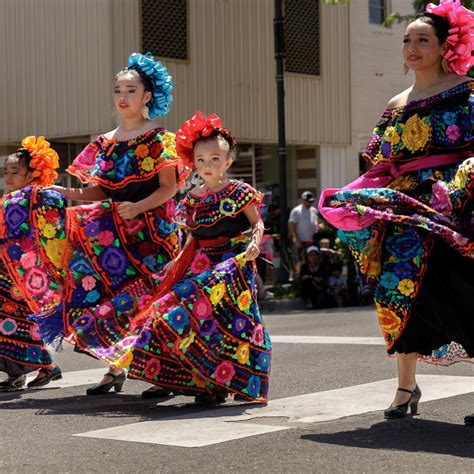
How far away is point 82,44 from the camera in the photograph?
68.3 feet

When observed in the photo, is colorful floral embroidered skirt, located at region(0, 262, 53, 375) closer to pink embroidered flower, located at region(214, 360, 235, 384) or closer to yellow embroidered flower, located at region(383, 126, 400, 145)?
pink embroidered flower, located at region(214, 360, 235, 384)

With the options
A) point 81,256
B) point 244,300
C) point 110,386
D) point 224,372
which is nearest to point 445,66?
point 244,300

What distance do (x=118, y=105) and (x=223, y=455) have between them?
3029 millimetres

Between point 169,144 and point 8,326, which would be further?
point 8,326

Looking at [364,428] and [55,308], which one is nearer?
[364,428]

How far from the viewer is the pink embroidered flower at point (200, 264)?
6.81 m

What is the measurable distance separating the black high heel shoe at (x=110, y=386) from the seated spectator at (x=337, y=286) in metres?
9.76

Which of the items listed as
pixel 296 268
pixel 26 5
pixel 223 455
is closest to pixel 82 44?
pixel 26 5

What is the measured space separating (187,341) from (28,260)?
58.4 inches

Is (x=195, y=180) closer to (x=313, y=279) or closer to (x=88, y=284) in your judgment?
(x=88, y=284)

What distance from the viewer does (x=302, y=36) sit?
77.9ft

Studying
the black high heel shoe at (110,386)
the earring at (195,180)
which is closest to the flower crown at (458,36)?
the earring at (195,180)

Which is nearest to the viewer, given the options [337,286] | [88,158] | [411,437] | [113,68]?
[411,437]

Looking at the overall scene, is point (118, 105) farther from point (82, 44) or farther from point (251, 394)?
point (82, 44)
